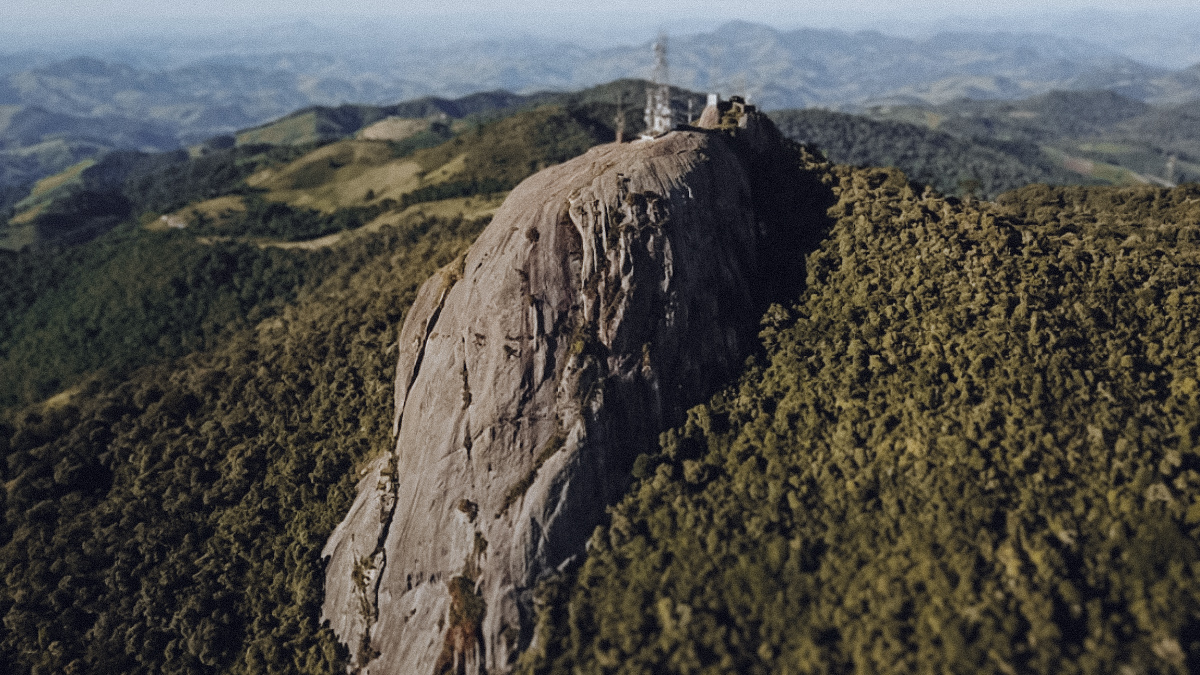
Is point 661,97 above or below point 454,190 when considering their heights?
above

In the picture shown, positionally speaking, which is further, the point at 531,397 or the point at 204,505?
the point at 204,505

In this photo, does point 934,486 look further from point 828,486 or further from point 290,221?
point 290,221

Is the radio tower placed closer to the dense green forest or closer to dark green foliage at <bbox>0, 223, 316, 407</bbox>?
the dense green forest

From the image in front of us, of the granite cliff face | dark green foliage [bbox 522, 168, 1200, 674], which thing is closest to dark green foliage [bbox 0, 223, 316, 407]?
the granite cliff face

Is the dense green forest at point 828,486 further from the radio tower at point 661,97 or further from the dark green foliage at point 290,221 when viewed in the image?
the dark green foliage at point 290,221

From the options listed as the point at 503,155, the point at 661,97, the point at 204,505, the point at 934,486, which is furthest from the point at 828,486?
the point at 503,155

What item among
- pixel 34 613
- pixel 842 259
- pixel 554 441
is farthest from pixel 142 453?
pixel 842 259

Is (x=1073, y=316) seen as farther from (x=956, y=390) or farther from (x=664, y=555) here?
(x=664, y=555)
